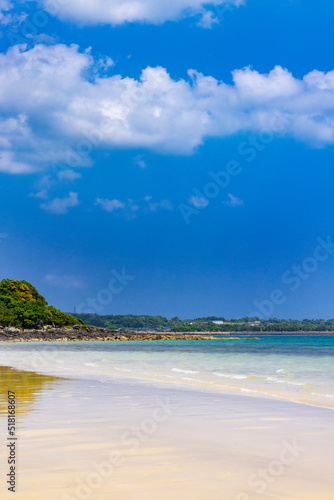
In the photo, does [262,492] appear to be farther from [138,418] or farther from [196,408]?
[196,408]

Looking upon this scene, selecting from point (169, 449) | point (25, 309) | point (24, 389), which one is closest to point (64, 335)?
point (25, 309)

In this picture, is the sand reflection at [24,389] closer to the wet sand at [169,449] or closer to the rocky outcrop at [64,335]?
the wet sand at [169,449]

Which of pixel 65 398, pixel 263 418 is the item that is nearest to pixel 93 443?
pixel 263 418

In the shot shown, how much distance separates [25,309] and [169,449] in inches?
5231

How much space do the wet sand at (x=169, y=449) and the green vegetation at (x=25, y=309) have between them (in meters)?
123

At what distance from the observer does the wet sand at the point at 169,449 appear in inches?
250

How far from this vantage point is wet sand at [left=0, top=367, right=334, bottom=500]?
250 inches

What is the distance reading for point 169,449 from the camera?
8570 mm

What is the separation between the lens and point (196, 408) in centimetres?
1355

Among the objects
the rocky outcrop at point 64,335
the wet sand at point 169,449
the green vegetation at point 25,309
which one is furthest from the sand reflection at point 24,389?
the green vegetation at point 25,309

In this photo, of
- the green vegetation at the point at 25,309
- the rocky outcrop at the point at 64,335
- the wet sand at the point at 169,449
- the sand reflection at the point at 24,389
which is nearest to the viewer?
the wet sand at the point at 169,449

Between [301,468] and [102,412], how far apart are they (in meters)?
6.07

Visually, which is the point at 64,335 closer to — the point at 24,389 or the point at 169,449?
the point at 24,389

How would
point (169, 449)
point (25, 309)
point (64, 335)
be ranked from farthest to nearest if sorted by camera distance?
point (25, 309), point (64, 335), point (169, 449)
